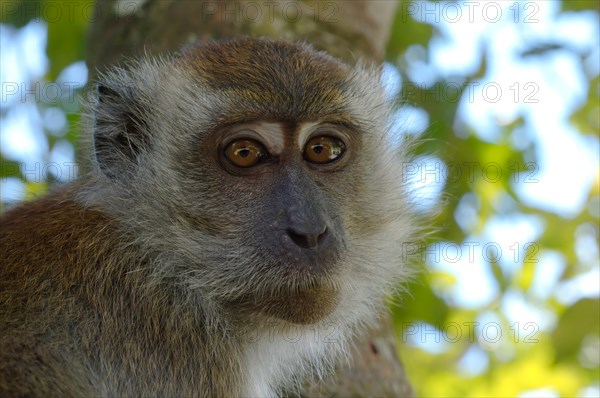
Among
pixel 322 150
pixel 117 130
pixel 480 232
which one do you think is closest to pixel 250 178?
pixel 322 150

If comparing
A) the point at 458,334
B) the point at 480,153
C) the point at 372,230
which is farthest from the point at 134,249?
the point at 458,334

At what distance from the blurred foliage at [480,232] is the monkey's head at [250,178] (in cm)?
119

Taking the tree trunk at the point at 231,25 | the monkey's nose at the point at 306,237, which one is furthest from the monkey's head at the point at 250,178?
the tree trunk at the point at 231,25

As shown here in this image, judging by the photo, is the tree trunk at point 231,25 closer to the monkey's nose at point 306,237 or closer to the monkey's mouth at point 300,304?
the monkey's mouth at point 300,304

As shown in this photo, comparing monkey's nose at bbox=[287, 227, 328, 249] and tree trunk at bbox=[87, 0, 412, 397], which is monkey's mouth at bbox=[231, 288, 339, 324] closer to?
monkey's nose at bbox=[287, 227, 328, 249]

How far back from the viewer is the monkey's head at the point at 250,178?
436 cm

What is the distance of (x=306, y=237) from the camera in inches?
165

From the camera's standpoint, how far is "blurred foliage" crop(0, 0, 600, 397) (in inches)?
253

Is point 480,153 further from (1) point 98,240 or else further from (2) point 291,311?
(1) point 98,240

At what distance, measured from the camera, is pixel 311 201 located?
→ 4.32 meters

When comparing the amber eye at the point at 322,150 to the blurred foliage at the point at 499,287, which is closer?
the amber eye at the point at 322,150

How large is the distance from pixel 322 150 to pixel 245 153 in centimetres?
54

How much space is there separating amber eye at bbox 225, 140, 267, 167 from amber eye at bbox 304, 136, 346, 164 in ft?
1.03

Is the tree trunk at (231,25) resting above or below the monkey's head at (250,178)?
above
